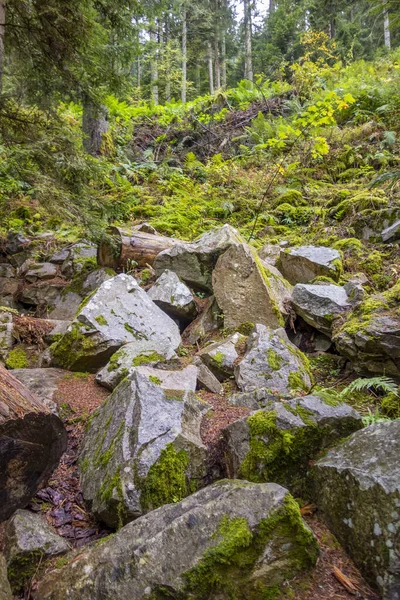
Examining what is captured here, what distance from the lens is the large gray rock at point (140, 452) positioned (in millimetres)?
2643

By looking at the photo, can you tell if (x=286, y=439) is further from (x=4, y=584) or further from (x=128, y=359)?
(x=128, y=359)

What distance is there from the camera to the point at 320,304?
5.15 meters

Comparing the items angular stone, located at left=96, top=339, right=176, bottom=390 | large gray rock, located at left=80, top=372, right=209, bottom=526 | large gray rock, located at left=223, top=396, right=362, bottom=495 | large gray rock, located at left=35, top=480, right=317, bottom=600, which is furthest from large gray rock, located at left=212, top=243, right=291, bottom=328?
large gray rock, located at left=35, top=480, right=317, bottom=600

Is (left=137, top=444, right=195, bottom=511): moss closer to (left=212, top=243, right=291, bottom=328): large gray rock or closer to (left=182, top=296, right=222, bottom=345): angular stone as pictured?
(left=182, top=296, right=222, bottom=345): angular stone

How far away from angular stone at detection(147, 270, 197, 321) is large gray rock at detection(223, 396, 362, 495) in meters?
3.23

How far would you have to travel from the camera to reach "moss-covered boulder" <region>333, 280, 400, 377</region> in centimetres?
412

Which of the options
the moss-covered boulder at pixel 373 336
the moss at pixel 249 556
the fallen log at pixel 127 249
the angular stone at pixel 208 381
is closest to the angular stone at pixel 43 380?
the angular stone at pixel 208 381

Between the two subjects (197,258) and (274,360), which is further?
(197,258)

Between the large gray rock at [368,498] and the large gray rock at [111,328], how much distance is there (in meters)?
2.59

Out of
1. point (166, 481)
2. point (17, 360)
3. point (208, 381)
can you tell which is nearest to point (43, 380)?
point (17, 360)

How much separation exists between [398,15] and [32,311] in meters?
7.23

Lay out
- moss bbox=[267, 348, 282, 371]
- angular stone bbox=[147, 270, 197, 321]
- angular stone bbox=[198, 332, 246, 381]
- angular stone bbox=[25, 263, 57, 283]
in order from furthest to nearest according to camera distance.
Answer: angular stone bbox=[25, 263, 57, 283]
angular stone bbox=[147, 270, 197, 321]
angular stone bbox=[198, 332, 246, 381]
moss bbox=[267, 348, 282, 371]

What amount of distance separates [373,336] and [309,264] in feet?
7.48

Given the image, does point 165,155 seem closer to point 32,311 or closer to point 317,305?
point 32,311
